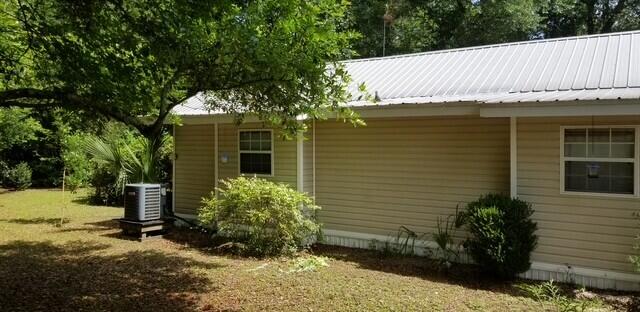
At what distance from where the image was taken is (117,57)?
540cm

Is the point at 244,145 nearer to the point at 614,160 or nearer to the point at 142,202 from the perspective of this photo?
the point at 142,202

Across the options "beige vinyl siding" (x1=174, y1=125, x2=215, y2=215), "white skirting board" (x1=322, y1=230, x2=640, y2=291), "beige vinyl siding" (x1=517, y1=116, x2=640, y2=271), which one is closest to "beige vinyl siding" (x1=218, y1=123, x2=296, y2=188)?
"beige vinyl siding" (x1=174, y1=125, x2=215, y2=215)

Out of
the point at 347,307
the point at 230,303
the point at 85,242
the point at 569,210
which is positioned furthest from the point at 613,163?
the point at 85,242

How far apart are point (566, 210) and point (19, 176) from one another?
784 inches

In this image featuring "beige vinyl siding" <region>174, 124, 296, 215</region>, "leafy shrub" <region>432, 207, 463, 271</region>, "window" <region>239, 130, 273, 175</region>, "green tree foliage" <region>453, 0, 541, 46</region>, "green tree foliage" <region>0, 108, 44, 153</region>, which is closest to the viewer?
"leafy shrub" <region>432, 207, 463, 271</region>

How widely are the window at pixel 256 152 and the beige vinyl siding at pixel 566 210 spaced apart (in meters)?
4.94

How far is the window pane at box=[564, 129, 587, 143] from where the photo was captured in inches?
278

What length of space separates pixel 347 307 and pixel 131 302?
2.50 m

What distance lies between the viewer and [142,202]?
9703 millimetres

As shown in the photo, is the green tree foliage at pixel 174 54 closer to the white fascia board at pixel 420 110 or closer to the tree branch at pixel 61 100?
the tree branch at pixel 61 100

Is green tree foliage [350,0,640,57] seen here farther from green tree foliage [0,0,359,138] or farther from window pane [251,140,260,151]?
green tree foliage [0,0,359,138]

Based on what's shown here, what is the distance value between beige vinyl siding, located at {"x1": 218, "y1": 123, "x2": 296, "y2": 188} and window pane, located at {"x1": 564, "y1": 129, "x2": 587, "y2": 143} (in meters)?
4.85

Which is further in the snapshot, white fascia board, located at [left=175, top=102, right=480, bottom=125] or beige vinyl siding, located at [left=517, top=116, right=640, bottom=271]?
white fascia board, located at [left=175, top=102, right=480, bottom=125]

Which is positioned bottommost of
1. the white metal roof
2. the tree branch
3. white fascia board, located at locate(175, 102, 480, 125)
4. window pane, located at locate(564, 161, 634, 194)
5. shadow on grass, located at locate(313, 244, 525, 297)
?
shadow on grass, located at locate(313, 244, 525, 297)
